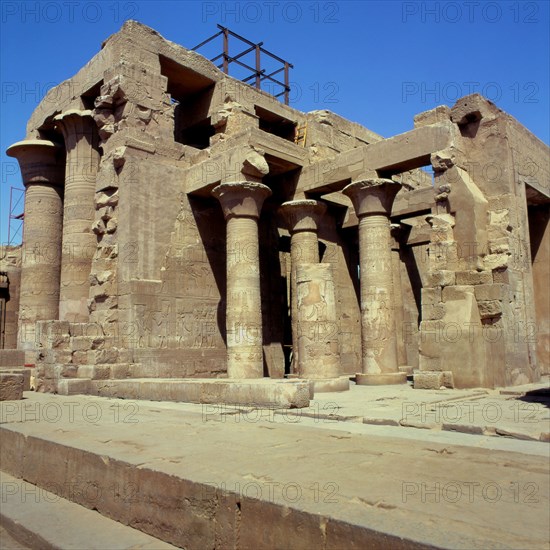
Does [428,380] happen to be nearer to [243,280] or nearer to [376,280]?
[376,280]

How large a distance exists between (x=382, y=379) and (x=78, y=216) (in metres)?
9.23

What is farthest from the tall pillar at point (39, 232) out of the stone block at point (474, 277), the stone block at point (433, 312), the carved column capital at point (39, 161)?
the stone block at point (474, 277)

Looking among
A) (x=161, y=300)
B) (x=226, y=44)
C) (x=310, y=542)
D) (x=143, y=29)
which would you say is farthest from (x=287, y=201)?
(x=310, y=542)

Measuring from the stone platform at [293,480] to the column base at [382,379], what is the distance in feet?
20.8

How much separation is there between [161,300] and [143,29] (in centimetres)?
721

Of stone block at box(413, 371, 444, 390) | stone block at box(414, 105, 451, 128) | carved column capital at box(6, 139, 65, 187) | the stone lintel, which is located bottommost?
stone block at box(413, 371, 444, 390)

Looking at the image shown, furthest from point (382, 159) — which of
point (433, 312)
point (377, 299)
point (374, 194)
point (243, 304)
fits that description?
point (243, 304)

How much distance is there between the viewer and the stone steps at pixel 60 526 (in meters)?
3.42

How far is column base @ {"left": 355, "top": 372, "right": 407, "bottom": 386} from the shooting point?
1195cm

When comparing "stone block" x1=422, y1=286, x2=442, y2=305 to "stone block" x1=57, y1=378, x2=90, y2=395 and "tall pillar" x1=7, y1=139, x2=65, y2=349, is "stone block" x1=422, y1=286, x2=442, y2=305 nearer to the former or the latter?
"stone block" x1=57, y1=378, x2=90, y2=395

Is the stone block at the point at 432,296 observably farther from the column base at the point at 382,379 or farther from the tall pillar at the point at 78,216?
the tall pillar at the point at 78,216

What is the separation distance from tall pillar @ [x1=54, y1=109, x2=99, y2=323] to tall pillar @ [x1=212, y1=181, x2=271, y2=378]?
425cm

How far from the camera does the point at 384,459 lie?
3674mm

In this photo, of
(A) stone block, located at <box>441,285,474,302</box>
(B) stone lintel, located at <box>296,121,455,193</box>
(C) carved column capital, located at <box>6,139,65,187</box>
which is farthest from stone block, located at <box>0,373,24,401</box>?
(C) carved column capital, located at <box>6,139,65,187</box>
